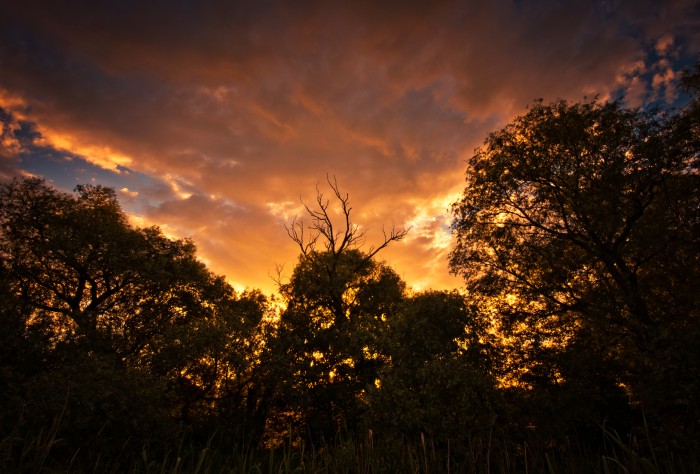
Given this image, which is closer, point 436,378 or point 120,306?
point 436,378

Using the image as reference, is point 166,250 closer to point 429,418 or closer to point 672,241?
point 429,418

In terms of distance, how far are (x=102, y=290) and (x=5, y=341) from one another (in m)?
9.63

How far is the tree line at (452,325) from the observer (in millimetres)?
16875

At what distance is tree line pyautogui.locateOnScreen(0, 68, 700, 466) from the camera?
1688cm

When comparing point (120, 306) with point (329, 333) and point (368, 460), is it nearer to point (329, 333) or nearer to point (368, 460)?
point (329, 333)

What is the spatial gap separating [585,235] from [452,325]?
1019cm

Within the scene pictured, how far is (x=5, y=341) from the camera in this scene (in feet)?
60.3

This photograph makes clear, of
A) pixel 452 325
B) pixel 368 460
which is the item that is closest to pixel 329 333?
pixel 452 325

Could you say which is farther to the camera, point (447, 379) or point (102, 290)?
point (102, 290)

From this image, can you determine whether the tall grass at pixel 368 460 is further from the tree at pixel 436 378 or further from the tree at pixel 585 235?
the tree at pixel 585 235

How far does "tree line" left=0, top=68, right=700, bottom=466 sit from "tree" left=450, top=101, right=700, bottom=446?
4.9 inches

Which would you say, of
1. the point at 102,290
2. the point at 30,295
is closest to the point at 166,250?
the point at 102,290

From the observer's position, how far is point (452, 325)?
2342 cm

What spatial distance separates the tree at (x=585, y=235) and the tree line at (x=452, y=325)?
0.41 ft
